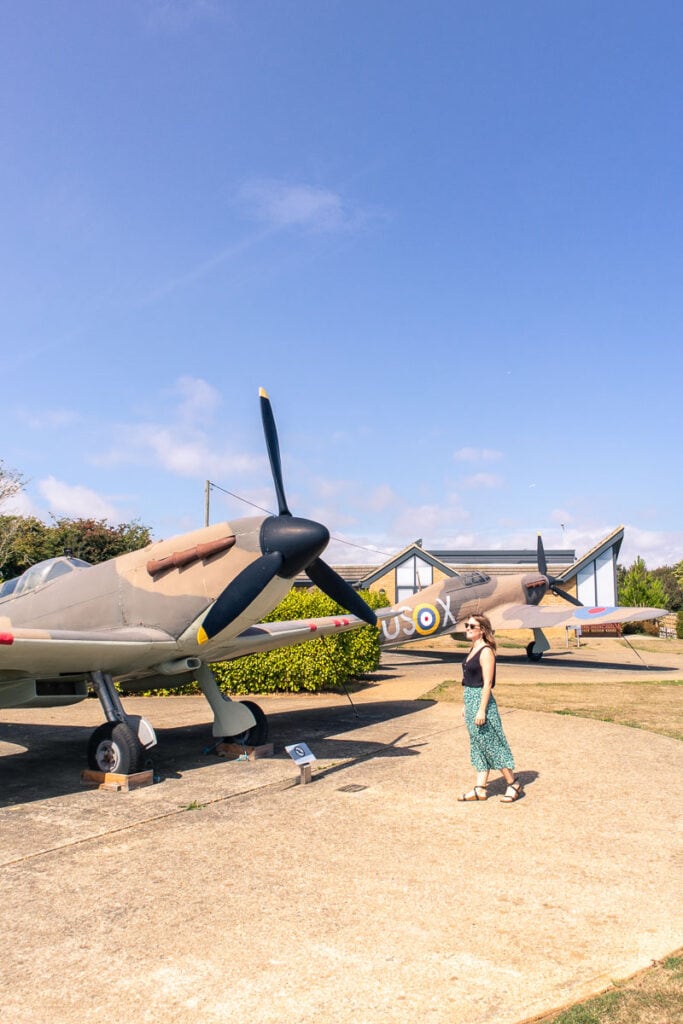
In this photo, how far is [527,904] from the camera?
4730 millimetres

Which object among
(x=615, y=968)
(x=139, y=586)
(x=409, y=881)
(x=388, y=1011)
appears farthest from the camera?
(x=139, y=586)

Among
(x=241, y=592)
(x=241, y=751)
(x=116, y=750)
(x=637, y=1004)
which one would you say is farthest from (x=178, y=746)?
(x=637, y=1004)

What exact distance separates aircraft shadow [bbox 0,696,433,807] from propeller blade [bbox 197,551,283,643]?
1974mm

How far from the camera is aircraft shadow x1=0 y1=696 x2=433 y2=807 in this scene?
8.69 meters

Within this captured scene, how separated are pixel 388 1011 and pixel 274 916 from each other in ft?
4.30

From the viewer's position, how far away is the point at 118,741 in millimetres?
8305

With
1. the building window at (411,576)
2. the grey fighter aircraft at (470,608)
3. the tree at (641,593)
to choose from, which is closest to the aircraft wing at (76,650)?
the grey fighter aircraft at (470,608)

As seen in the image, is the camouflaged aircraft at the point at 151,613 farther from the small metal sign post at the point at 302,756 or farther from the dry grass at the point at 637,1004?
the dry grass at the point at 637,1004

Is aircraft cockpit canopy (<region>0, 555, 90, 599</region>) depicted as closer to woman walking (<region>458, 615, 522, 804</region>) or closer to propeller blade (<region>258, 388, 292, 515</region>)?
propeller blade (<region>258, 388, 292, 515</region>)

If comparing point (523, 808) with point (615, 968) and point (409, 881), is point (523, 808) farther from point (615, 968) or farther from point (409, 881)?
point (615, 968)

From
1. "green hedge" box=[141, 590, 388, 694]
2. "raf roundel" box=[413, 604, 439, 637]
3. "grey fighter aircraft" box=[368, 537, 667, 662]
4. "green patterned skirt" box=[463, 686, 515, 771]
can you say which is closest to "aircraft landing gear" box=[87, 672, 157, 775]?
"green patterned skirt" box=[463, 686, 515, 771]

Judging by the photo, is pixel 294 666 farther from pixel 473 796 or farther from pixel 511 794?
pixel 511 794

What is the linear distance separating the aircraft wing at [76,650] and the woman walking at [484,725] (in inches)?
139

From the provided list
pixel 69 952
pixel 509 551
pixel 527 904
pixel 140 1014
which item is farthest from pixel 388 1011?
pixel 509 551
